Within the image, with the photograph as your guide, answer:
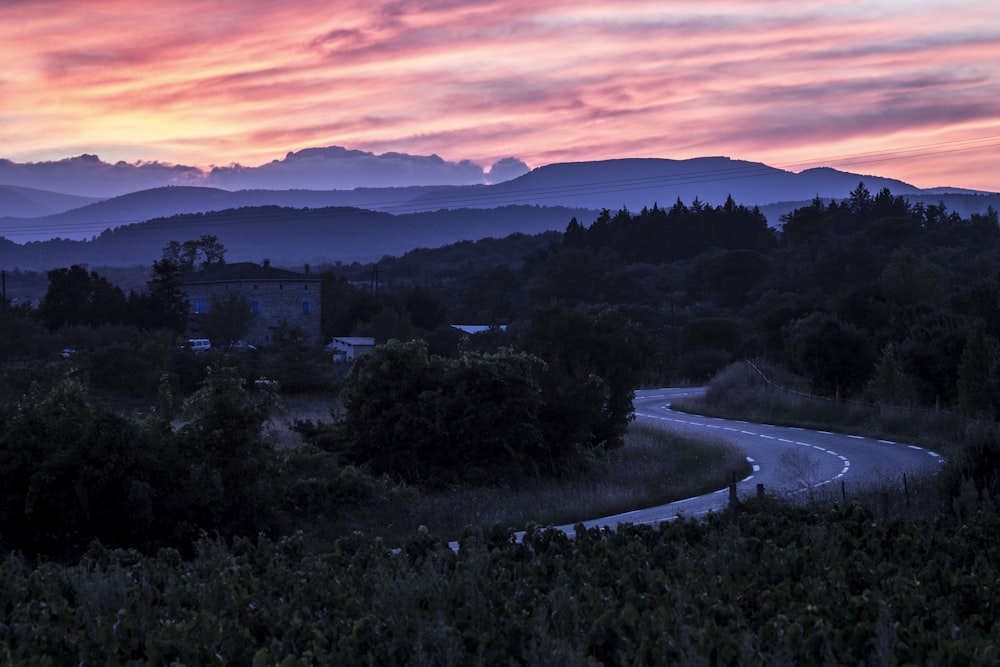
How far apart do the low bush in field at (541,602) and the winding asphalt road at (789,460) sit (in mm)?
4563

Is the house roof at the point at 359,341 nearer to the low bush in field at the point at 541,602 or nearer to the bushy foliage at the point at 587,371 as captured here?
the bushy foliage at the point at 587,371

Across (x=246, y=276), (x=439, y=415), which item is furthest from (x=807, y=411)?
(x=246, y=276)

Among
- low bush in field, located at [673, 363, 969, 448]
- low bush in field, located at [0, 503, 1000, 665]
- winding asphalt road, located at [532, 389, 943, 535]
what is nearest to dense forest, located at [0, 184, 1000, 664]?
low bush in field, located at [0, 503, 1000, 665]

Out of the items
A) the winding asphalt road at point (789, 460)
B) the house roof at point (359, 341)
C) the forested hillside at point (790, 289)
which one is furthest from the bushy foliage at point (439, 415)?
the house roof at point (359, 341)

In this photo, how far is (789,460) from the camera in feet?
91.3

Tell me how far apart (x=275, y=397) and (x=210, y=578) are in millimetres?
10424

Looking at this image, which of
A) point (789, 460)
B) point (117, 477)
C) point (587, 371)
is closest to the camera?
point (117, 477)

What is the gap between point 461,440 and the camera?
27.1 metres

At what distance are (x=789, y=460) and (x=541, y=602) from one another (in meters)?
19.7

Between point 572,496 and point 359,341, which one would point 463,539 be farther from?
point 359,341

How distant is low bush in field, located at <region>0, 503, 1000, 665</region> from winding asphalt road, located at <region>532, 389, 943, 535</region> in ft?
15.0

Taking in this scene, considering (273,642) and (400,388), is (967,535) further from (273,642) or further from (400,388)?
(400,388)

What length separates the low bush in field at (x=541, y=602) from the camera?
794 centimetres

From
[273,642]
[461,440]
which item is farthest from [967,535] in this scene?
[461,440]
